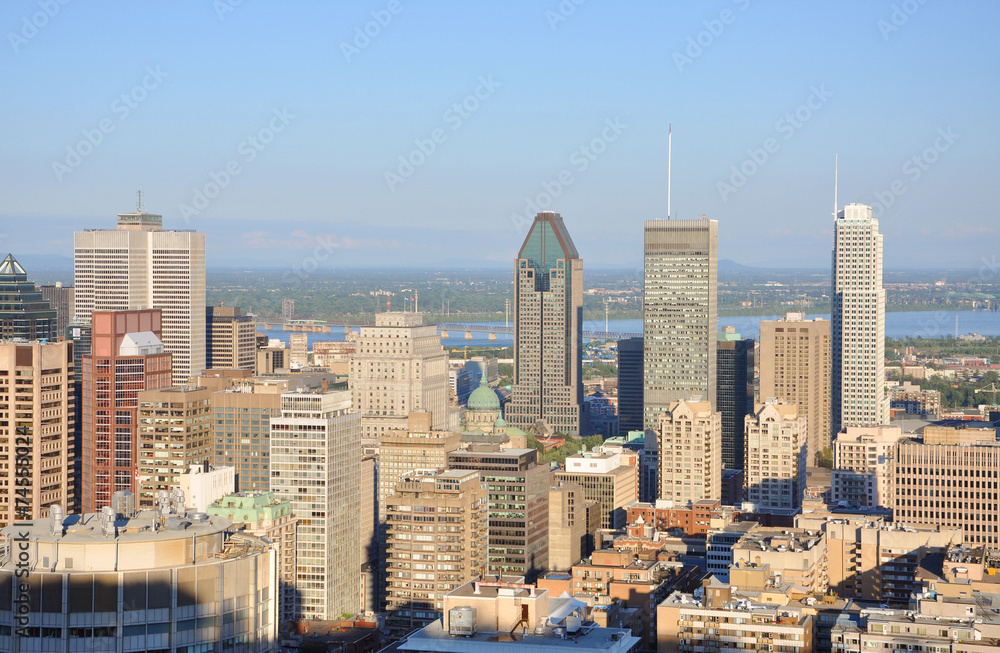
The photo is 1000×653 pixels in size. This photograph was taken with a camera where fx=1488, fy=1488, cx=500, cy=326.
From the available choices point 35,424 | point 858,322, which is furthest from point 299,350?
point 35,424

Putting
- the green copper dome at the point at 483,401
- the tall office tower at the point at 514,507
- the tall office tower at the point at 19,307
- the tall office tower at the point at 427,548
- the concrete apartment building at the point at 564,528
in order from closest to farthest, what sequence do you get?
the tall office tower at the point at 427,548, the tall office tower at the point at 514,507, the concrete apartment building at the point at 564,528, the tall office tower at the point at 19,307, the green copper dome at the point at 483,401

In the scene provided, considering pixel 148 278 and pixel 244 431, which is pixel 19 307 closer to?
pixel 244 431

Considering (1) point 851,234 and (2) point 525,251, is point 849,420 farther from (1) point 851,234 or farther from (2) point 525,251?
(2) point 525,251

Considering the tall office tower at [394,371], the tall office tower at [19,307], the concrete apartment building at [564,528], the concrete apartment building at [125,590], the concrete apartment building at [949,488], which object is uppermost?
the tall office tower at [19,307]

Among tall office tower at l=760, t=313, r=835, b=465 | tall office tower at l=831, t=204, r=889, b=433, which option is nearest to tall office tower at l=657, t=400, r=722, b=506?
tall office tower at l=760, t=313, r=835, b=465

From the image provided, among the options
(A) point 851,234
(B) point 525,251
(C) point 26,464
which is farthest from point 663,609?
(B) point 525,251

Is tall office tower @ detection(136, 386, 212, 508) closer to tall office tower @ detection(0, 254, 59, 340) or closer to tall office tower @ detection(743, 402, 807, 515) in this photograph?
tall office tower @ detection(0, 254, 59, 340)

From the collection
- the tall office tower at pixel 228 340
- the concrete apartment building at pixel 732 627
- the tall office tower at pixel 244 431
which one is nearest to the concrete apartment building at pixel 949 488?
the concrete apartment building at pixel 732 627

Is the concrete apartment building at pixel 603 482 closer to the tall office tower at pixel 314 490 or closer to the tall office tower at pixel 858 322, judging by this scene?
the tall office tower at pixel 314 490
